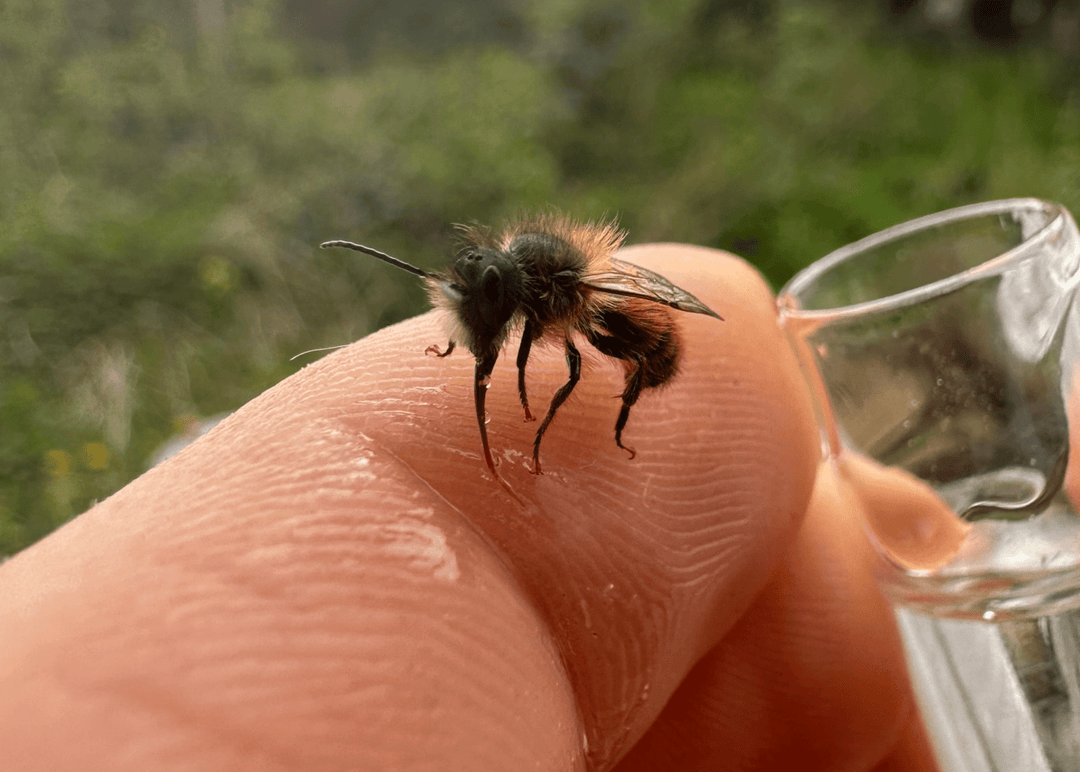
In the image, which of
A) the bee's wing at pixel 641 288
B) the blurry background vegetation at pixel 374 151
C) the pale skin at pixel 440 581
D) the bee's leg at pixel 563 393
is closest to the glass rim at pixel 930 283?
Answer: the pale skin at pixel 440 581

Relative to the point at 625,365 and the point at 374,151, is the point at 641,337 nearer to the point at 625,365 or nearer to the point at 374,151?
the point at 625,365

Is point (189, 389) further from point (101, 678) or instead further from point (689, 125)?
point (689, 125)

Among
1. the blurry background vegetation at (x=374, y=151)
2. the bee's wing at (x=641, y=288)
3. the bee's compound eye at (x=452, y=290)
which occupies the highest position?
the blurry background vegetation at (x=374, y=151)

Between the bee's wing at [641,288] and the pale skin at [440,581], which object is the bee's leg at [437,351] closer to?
the pale skin at [440,581]

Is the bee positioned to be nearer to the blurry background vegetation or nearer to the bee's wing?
the bee's wing

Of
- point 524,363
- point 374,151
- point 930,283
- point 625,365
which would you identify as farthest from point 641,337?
point 374,151
